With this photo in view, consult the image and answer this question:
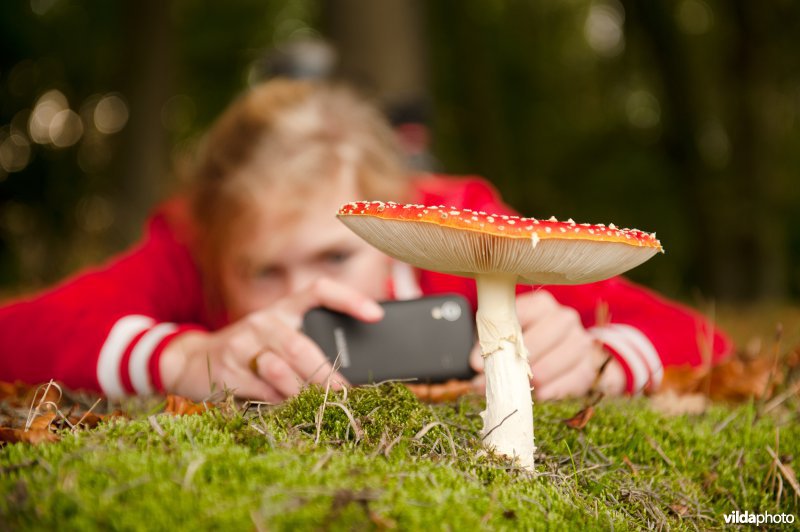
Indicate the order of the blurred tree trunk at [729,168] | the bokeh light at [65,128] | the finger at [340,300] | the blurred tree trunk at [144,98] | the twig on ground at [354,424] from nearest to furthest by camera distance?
the twig on ground at [354,424], the finger at [340,300], the blurred tree trunk at [729,168], the blurred tree trunk at [144,98], the bokeh light at [65,128]

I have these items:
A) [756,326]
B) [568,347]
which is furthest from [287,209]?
[756,326]

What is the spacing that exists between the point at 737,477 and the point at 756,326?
2.81 meters

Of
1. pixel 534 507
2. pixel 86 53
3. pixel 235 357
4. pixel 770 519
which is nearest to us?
pixel 534 507

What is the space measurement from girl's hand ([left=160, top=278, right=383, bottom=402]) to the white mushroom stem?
15.0 inches

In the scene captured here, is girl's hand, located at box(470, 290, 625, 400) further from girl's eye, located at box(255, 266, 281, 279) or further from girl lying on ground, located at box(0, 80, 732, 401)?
girl's eye, located at box(255, 266, 281, 279)

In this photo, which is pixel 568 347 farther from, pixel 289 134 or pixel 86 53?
pixel 86 53

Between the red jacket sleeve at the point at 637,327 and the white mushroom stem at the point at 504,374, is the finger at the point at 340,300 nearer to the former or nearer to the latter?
the white mushroom stem at the point at 504,374

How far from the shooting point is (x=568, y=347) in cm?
168

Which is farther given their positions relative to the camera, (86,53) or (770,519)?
(86,53)

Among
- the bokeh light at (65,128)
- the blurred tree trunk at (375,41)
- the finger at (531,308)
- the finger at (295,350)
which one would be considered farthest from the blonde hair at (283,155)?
the bokeh light at (65,128)

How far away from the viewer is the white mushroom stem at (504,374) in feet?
3.50

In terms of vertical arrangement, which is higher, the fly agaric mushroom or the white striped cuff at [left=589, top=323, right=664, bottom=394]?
the fly agaric mushroom

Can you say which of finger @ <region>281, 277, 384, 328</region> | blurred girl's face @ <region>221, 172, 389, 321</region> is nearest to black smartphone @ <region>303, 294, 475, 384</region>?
finger @ <region>281, 277, 384, 328</region>

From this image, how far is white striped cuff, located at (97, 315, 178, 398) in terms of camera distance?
1809 mm
